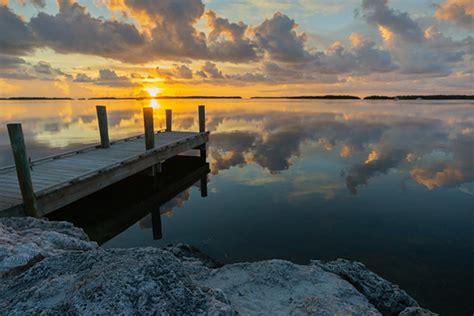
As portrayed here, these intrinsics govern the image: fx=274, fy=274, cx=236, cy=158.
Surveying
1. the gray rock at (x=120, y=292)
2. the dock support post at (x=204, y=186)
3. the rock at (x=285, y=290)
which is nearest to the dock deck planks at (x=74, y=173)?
the dock support post at (x=204, y=186)

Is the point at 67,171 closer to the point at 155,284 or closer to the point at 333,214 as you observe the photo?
the point at 155,284

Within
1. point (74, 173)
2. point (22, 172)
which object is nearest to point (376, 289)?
point (22, 172)

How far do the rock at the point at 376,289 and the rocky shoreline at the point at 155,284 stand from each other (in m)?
0.02

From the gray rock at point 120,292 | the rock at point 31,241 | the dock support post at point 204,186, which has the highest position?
the gray rock at point 120,292

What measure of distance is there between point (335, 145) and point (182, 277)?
20643mm

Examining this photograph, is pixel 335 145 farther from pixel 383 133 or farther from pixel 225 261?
pixel 225 261

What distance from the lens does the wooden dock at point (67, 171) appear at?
6.82 meters

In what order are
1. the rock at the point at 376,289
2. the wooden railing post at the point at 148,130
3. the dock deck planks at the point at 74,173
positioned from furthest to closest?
the wooden railing post at the point at 148,130
the dock deck planks at the point at 74,173
the rock at the point at 376,289

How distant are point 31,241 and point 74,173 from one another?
4809mm

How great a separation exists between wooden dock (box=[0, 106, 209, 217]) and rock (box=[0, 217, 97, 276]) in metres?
1.22

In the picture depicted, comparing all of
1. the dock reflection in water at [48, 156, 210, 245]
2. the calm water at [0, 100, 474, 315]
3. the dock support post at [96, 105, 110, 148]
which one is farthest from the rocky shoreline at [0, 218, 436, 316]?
the dock support post at [96, 105, 110, 148]

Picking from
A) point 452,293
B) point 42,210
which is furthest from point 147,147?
point 452,293

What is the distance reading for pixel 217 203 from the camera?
35.5 feet

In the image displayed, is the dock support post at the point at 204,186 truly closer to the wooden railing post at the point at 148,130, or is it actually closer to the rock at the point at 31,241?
the wooden railing post at the point at 148,130
